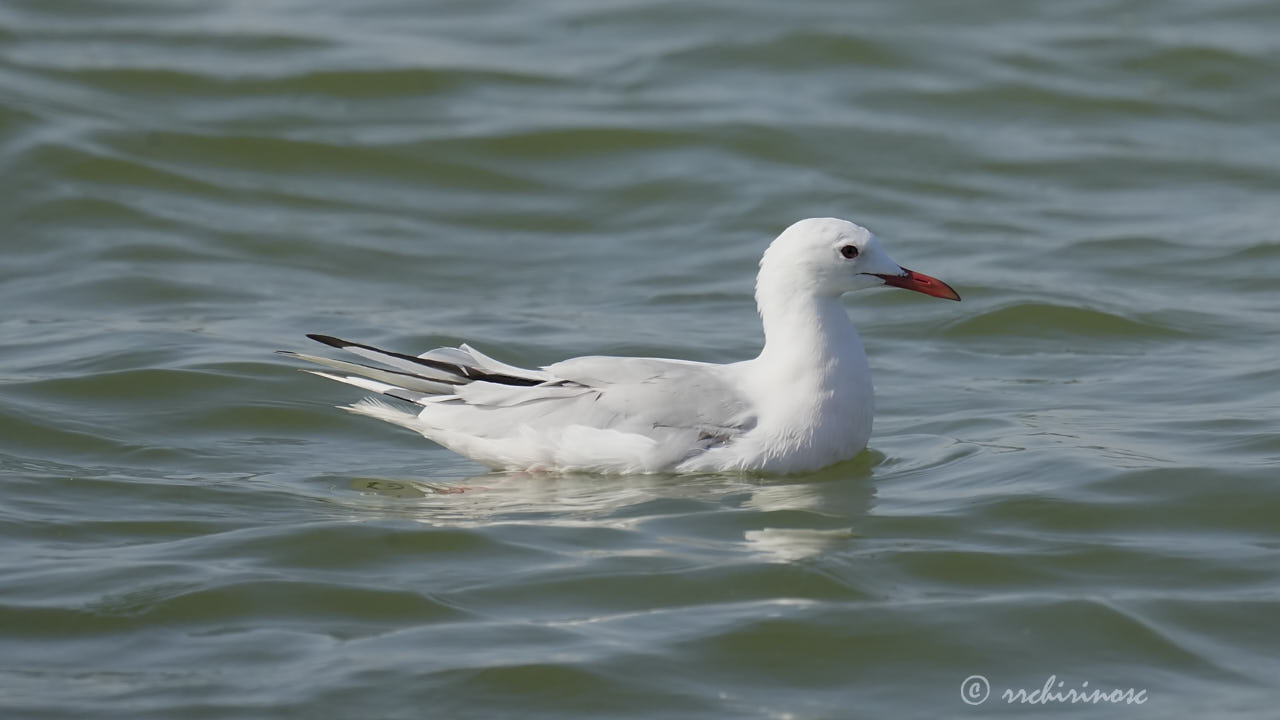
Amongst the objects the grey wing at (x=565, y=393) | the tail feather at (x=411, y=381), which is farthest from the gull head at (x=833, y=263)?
the tail feather at (x=411, y=381)

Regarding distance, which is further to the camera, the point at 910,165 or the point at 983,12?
the point at 983,12

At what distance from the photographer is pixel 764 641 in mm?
6074

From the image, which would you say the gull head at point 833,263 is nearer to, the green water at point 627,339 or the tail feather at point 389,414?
the green water at point 627,339

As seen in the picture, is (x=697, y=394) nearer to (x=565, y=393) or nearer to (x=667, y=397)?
(x=667, y=397)

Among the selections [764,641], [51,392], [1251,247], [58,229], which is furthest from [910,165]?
[764,641]

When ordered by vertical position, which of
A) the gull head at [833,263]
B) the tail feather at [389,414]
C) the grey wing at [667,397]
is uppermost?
the gull head at [833,263]

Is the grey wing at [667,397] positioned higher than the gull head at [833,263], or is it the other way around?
the gull head at [833,263]

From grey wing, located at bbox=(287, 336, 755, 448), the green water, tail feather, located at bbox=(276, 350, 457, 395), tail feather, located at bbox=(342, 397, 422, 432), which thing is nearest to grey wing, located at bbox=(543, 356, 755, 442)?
grey wing, located at bbox=(287, 336, 755, 448)

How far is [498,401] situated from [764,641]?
2236mm

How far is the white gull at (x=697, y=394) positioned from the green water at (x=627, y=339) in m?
0.17

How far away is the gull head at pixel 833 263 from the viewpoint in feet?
25.8

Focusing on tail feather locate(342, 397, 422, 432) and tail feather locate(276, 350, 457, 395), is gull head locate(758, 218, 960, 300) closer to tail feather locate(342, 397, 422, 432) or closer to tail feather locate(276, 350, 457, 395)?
tail feather locate(276, 350, 457, 395)

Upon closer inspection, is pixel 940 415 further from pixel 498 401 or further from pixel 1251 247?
pixel 1251 247

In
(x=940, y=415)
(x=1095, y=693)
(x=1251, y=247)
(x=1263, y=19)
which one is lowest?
(x=1095, y=693)
